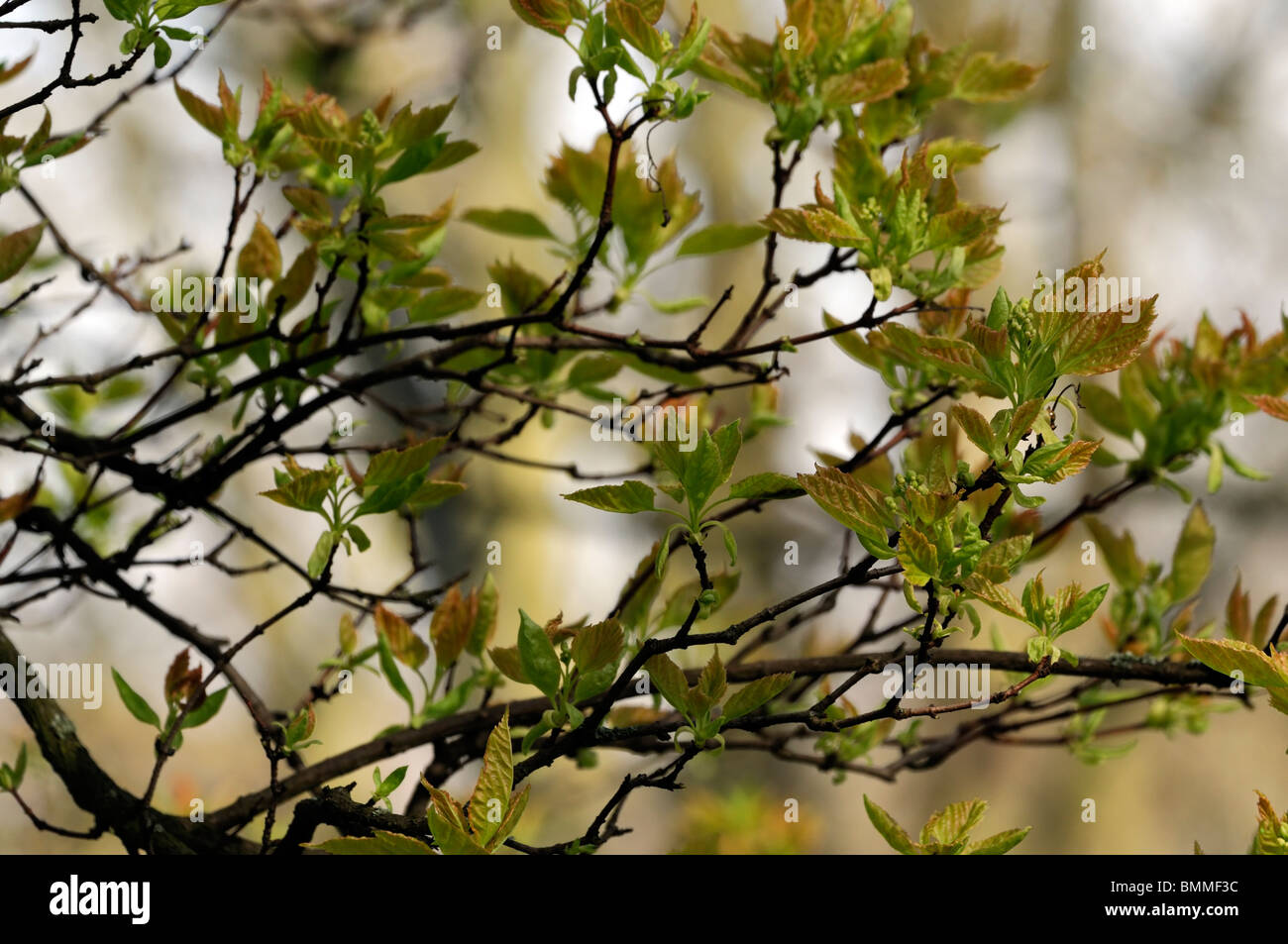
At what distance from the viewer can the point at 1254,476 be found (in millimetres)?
903

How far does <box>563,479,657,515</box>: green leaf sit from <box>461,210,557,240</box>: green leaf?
0.47 meters

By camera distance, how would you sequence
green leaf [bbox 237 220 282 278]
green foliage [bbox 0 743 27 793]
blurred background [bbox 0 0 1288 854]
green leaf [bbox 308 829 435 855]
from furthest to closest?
blurred background [bbox 0 0 1288 854] → green leaf [bbox 237 220 282 278] → green foliage [bbox 0 743 27 793] → green leaf [bbox 308 829 435 855]

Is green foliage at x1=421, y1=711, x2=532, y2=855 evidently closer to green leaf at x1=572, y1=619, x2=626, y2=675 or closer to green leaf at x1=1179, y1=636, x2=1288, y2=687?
green leaf at x1=572, y1=619, x2=626, y2=675

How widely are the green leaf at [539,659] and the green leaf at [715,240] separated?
419 mm

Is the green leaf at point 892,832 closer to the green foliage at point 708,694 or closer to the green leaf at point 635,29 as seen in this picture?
the green foliage at point 708,694

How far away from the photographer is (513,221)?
0.98 m

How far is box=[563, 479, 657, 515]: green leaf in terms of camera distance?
1.81 ft

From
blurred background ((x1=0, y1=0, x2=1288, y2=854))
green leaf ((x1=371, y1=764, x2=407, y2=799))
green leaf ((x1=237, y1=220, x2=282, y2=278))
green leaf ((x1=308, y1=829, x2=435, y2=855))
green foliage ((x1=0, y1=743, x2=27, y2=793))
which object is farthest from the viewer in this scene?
blurred background ((x1=0, y1=0, x2=1288, y2=854))

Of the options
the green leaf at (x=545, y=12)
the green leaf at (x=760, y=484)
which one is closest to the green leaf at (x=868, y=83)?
the green leaf at (x=545, y=12)

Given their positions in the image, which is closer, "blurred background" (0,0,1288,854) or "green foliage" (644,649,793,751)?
"green foliage" (644,649,793,751)

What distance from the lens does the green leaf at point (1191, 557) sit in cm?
93

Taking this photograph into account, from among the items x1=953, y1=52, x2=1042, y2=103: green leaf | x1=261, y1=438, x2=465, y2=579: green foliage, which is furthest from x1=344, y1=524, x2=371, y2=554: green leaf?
x1=953, y1=52, x2=1042, y2=103: green leaf

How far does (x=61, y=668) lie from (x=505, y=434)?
480 mm
